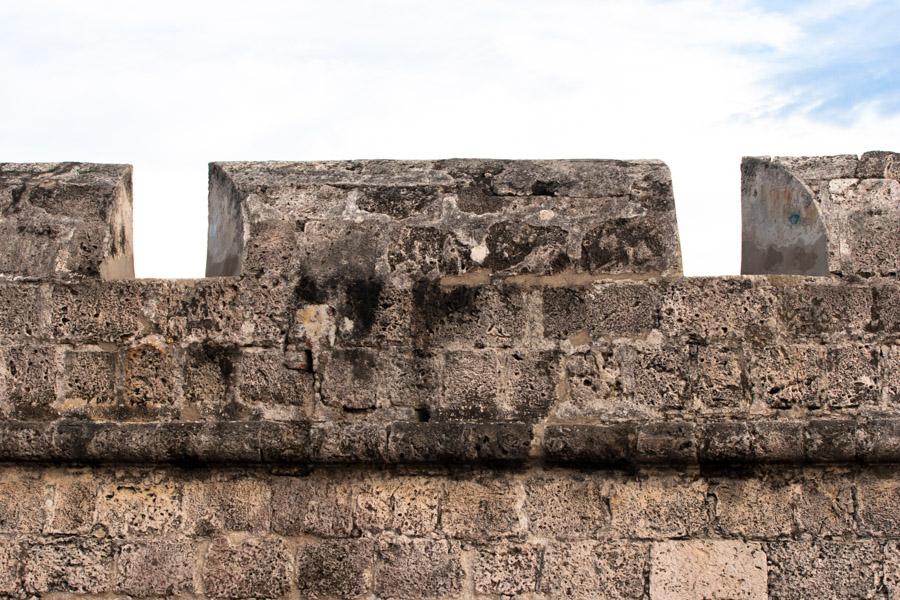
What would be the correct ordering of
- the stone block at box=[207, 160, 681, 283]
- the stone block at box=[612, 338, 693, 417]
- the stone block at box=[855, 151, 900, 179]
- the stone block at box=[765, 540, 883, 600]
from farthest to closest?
the stone block at box=[855, 151, 900, 179], the stone block at box=[207, 160, 681, 283], the stone block at box=[612, 338, 693, 417], the stone block at box=[765, 540, 883, 600]

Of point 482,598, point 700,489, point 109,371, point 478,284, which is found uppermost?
point 478,284

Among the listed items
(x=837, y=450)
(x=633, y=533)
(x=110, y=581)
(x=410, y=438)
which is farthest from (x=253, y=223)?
(x=837, y=450)

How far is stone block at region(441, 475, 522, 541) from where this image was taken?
13.7ft

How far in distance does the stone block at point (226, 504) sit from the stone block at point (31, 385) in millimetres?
548

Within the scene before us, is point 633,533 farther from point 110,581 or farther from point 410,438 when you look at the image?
point 110,581

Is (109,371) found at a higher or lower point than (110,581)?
higher

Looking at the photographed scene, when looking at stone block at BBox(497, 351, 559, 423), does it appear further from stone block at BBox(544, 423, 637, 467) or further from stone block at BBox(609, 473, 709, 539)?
stone block at BBox(609, 473, 709, 539)

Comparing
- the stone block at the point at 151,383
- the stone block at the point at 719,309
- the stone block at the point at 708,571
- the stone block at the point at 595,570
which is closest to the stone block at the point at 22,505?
the stone block at the point at 151,383

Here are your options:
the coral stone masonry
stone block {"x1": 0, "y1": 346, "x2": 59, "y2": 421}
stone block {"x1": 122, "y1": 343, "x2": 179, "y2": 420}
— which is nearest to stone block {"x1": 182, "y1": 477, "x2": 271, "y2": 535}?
the coral stone masonry

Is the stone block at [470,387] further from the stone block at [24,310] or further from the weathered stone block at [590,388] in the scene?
the stone block at [24,310]

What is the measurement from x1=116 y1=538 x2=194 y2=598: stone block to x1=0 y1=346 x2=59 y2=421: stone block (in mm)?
535

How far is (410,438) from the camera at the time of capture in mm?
4148

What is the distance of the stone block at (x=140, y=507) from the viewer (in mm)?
4215

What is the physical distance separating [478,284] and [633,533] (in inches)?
37.6
